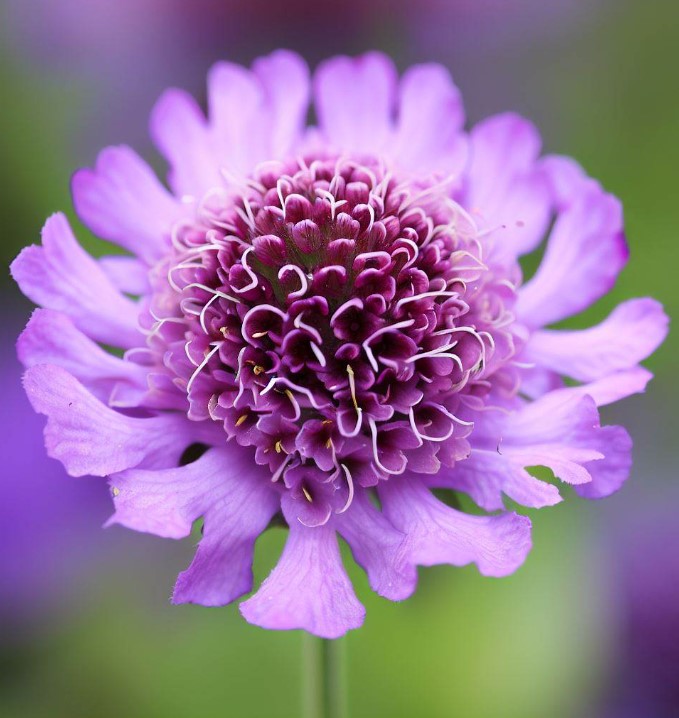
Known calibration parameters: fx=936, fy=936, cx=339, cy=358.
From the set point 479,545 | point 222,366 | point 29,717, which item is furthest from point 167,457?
point 29,717

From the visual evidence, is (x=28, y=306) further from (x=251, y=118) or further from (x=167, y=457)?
(x=167, y=457)

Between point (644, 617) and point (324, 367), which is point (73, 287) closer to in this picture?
point (324, 367)

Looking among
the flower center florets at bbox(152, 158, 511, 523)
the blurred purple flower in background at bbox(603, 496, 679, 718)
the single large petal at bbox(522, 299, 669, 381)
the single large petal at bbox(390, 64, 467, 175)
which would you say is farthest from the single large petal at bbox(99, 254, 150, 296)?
the blurred purple flower in background at bbox(603, 496, 679, 718)

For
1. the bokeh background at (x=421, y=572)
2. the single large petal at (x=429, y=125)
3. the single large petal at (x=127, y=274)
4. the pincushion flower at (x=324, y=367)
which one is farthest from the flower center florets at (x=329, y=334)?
the bokeh background at (x=421, y=572)

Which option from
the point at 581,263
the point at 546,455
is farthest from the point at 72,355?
the point at 581,263

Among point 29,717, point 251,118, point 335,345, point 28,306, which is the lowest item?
point 29,717

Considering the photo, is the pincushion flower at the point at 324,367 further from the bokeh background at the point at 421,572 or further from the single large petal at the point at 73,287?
the bokeh background at the point at 421,572

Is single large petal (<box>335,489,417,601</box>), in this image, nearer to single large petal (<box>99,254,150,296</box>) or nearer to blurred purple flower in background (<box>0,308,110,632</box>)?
single large petal (<box>99,254,150,296</box>)
